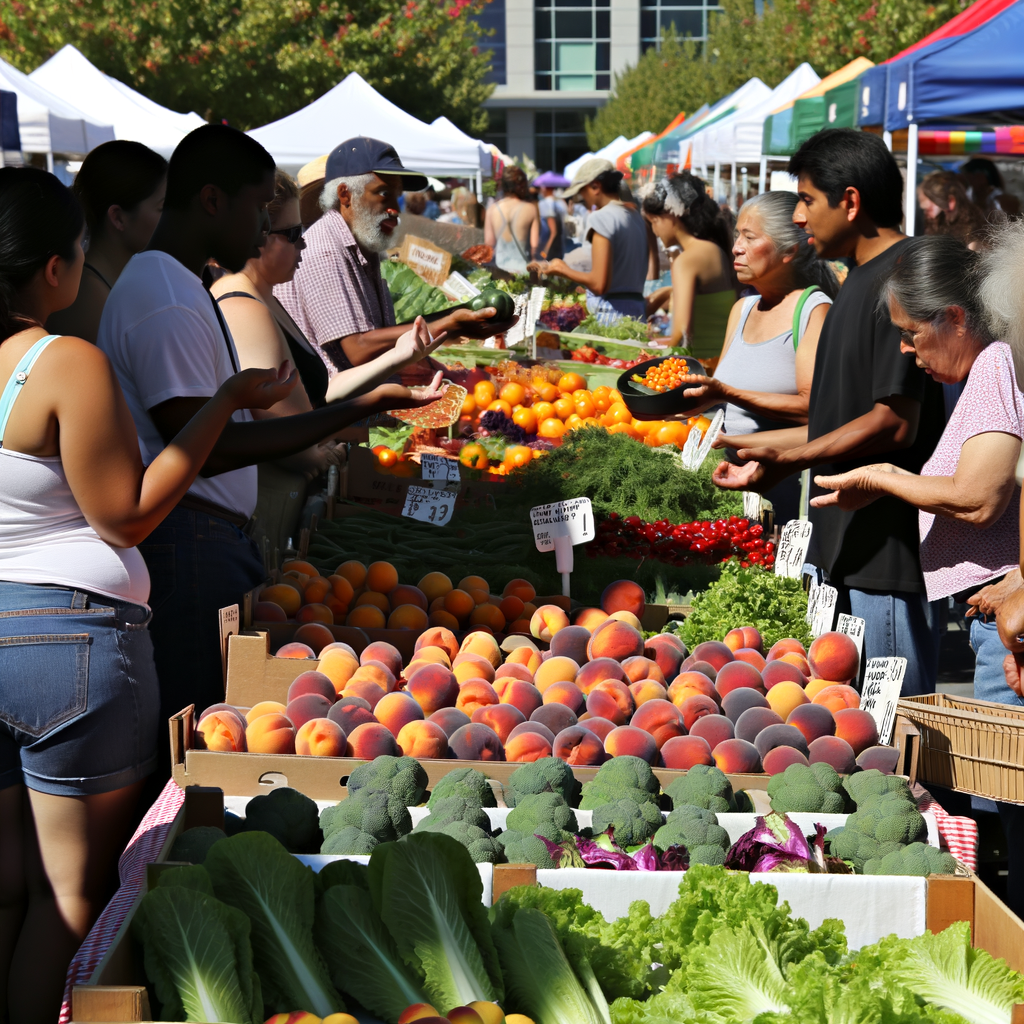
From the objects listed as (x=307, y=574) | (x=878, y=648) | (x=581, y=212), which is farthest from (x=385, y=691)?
(x=581, y=212)

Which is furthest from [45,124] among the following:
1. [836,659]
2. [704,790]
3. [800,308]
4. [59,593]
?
[704,790]

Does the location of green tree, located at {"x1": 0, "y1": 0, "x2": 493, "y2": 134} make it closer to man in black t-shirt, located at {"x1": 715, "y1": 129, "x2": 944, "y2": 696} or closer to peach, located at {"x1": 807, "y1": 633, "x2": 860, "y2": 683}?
man in black t-shirt, located at {"x1": 715, "y1": 129, "x2": 944, "y2": 696}

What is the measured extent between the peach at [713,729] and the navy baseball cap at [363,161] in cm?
271

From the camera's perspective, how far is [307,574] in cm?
332

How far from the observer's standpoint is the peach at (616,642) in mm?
2928

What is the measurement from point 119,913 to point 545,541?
216 cm

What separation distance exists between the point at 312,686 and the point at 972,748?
4.66 feet

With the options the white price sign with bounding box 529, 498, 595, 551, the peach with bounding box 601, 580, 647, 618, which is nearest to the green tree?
the white price sign with bounding box 529, 498, 595, 551

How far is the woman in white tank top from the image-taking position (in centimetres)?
189

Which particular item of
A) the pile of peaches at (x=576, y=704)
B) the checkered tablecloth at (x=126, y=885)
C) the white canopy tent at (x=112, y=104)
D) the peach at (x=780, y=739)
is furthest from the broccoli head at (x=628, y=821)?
the white canopy tent at (x=112, y=104)

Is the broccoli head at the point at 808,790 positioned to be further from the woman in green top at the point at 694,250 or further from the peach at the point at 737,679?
the woman in green top at the point at 694,250

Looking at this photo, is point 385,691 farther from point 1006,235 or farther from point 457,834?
point 1006,235

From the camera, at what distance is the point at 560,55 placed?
56250mm

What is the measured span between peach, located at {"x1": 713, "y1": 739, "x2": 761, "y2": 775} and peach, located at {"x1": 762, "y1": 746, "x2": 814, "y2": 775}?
0.08 feet
